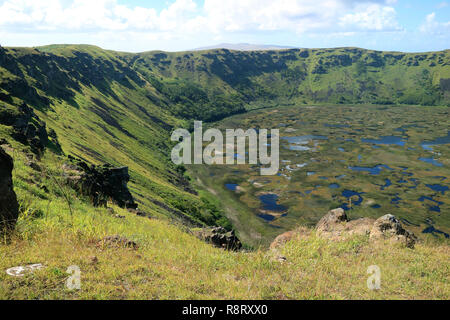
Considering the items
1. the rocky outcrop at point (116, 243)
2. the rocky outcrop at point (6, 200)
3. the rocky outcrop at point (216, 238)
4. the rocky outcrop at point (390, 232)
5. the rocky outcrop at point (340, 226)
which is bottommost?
the rocky outcrop at point (216, 238)

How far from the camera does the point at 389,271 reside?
1155cm

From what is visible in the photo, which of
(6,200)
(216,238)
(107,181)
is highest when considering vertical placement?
(6,200)

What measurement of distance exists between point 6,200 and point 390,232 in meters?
18.9

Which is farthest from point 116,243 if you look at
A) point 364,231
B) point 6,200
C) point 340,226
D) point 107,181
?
point 107,181

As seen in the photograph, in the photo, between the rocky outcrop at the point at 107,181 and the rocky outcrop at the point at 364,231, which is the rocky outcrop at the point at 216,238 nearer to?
the rocky outcrop at the point at 364,231

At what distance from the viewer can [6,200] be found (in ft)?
34.8

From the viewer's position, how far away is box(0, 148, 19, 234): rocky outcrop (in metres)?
10.3

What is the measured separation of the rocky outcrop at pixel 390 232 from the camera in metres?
15.2

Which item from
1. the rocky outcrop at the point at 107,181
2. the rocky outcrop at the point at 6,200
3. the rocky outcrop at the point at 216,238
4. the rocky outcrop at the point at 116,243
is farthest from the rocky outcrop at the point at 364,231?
the rocky outcrop at the point at 107,181

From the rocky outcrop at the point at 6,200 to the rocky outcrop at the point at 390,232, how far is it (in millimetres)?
17500

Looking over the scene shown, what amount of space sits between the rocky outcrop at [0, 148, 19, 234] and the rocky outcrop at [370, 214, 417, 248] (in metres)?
17.5

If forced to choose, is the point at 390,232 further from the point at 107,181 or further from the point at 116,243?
the point at 107,181

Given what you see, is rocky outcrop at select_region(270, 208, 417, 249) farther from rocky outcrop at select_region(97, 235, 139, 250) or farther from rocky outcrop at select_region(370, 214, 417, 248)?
rocky outcrop at select_region(97, 235, 139, 250)
